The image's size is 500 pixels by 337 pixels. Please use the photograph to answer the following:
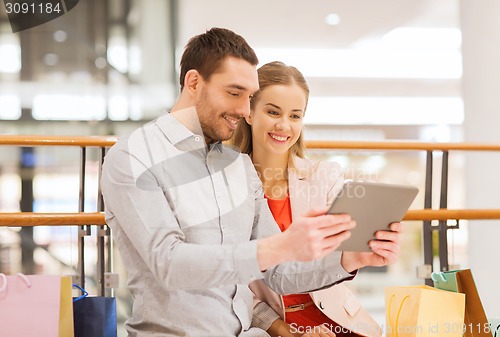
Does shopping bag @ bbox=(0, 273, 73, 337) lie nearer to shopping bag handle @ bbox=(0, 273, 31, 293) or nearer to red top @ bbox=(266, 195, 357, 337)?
shopping bag handle @ bbox=(0, 273, 31, 293)

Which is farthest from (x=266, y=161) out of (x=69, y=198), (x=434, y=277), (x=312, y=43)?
(x=312, y=43)

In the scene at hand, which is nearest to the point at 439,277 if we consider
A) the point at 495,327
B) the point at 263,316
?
the point at 495,327

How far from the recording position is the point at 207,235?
1519 millimetres

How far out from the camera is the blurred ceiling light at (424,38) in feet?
18.6

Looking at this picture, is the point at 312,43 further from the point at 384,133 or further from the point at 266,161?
the point at 266,161

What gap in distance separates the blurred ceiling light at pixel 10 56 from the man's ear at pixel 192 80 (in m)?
3.89

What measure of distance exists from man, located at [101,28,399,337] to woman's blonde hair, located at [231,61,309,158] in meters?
0.39

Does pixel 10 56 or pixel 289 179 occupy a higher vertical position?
pixel 10 56

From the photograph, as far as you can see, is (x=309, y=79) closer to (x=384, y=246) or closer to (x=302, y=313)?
(x=302, y=313)

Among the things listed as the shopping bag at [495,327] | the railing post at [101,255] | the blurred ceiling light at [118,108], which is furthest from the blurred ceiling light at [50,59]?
the shopping bag at [495,327]

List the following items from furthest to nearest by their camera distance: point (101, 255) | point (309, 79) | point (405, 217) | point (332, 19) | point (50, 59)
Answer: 1. point (309, 79)
2. point (332, 19)
3. point (50, 59)
4. point (405, 217)
5. point (101, 255)

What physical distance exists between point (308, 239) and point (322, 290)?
684 millimetres

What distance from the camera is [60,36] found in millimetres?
5121

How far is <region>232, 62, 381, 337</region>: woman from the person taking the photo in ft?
6.28
